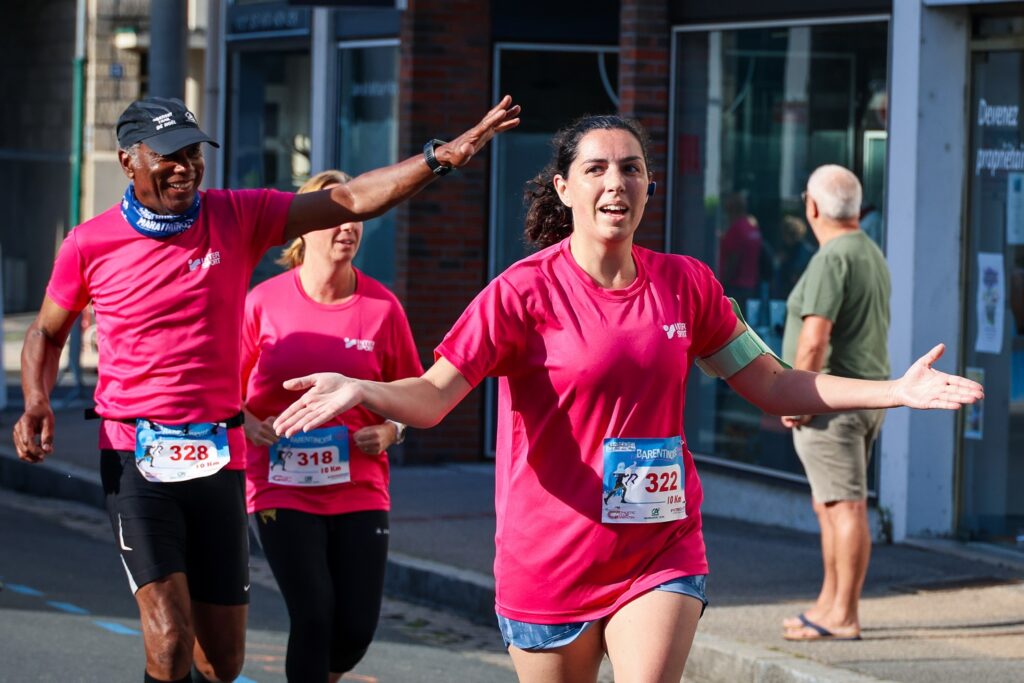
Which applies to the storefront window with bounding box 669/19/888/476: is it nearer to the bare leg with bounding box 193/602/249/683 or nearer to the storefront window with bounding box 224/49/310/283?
the storefront window with bounding box 224/49/310/283

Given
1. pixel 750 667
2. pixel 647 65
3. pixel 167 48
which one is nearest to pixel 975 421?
pixel 750 667

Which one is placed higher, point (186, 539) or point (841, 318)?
point (841, 318)

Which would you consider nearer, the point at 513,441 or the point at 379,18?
the point at 513,441

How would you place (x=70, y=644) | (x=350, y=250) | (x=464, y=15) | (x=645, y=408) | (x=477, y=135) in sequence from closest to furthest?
(x=645, y=408)
(x=477, y=135)
(x=350, y=250)
(x=70, y=644)
(x=464, y=15)

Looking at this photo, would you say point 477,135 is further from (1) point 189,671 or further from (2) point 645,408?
(1) point 189,671

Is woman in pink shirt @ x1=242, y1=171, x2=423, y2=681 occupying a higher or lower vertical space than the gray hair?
lower

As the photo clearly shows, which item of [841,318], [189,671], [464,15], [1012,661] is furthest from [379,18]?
[189,671]

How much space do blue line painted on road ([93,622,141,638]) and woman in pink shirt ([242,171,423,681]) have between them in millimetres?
2234

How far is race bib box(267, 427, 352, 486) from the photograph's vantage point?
19.7 feet

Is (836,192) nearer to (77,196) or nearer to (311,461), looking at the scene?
(311,461)

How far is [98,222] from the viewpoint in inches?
219

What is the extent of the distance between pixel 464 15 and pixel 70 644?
6.54m

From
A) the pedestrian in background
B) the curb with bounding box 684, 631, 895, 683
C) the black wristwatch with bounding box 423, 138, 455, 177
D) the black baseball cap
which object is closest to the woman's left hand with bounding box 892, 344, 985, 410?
the black wristwatch with bounding box 423, 138, 455, 177

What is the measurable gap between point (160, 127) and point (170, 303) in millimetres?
545
